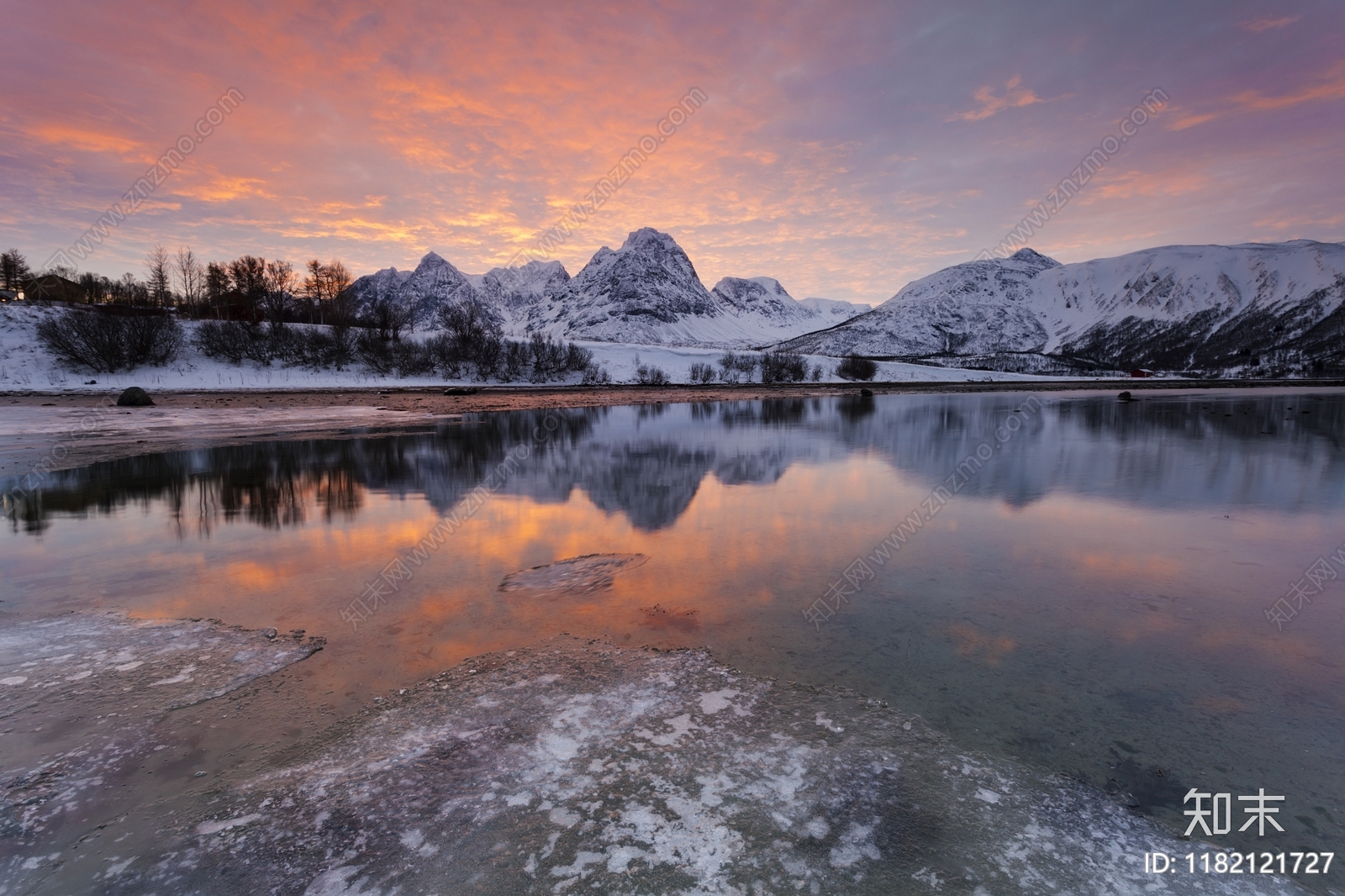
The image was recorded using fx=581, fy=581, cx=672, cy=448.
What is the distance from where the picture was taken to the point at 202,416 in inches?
1415

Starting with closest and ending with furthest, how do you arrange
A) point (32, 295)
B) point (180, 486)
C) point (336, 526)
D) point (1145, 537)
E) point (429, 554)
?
point (429, 554), point (1145, 537), point (336, 526), point (180, 486), point (32, 295)

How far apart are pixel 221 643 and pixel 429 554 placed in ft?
11.5

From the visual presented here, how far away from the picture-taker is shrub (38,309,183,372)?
6750cm

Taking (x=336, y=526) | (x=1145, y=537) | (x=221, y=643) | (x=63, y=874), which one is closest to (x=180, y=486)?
(x=336, y=526)

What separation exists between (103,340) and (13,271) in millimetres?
39352

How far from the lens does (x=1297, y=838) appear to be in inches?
157

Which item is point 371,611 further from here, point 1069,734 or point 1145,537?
point 1145,537

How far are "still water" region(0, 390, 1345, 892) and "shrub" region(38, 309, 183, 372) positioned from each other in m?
68.7

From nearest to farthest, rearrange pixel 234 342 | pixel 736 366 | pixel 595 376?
pixel 234 342
pixel 595 376
pixel 736 366

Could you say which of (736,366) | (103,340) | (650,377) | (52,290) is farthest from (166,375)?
(736,366)

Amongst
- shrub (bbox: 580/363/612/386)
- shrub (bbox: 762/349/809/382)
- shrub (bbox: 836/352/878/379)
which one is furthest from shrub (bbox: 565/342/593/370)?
shrub (bbox: 836/352/878/379)

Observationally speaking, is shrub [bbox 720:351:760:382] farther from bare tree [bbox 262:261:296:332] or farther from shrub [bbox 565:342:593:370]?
bare tree [bbox 262:261:296:332]

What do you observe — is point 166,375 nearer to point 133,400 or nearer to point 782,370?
point 133,400

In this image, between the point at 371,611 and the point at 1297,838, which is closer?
the point at 1297,838
